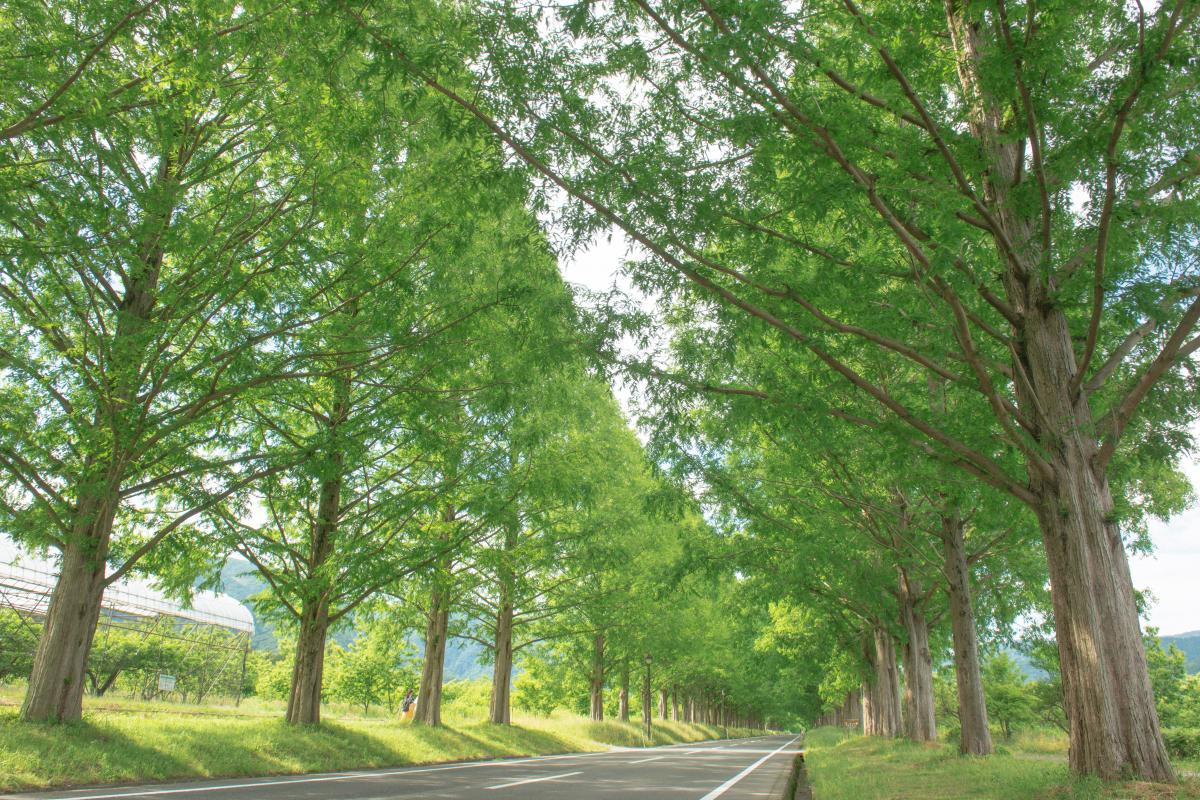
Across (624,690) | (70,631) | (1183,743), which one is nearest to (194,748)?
(70,631)

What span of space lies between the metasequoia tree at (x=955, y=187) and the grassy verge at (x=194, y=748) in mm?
7680

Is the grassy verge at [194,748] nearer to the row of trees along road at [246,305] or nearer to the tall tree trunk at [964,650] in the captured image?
the row of trees along road at [246,305]

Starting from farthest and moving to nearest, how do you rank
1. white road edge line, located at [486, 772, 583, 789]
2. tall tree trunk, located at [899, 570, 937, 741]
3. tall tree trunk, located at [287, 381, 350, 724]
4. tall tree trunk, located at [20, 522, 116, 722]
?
1. tall tree trunk, located at [899, 570, 937, 741]
2. tall tree trunk, located at [287, 381, 350, 724]
3. white road edge line, located at [486, 772, 583, 789]
4. tall tree trunk, located at [20, 522, 116, 722]

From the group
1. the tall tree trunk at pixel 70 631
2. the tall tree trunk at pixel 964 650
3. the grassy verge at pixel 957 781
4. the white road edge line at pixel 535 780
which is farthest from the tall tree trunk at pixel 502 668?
the tall tree trunk at pixel 70 631

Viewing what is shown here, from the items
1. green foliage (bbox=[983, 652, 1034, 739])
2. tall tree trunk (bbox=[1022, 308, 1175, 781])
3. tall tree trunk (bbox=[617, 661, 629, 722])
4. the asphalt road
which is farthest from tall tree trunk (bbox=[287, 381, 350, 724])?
green foliage (bbox=[983, 652, 1034, 739])

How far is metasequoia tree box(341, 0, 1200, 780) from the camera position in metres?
5.39

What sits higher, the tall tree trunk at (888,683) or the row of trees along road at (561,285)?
the row of trees along road at (561,285)

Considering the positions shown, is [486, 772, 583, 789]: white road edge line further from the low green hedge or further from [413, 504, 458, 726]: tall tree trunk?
the low green hedge

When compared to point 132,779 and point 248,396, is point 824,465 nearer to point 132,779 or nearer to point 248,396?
point 248,396

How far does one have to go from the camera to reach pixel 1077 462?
630 centimetres

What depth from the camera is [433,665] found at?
730 inches

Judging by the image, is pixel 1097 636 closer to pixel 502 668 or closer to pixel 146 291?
pixel 146 291

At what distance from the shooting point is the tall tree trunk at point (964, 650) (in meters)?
12.4

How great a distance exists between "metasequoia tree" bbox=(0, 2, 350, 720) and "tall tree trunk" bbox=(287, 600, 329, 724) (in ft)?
10.6
